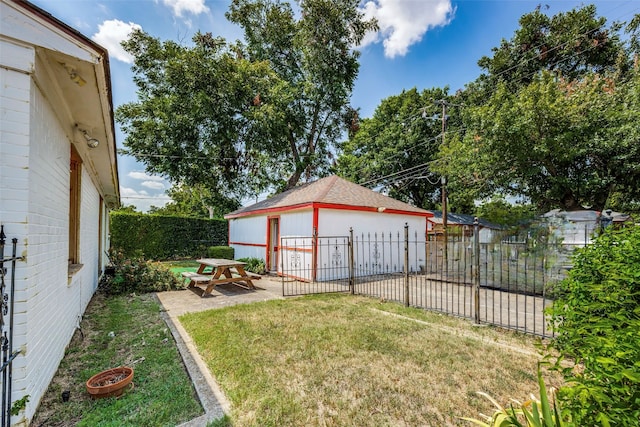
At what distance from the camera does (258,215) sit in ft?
43.3

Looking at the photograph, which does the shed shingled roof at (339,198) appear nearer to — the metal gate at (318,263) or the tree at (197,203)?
the metal gate at (318,263)

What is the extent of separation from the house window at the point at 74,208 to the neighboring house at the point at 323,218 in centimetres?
560

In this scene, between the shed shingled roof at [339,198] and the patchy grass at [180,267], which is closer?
the shed shingled roof at [339,198]

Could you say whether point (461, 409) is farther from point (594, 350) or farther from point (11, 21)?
point (11, 21)

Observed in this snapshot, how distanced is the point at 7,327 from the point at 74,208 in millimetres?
3460

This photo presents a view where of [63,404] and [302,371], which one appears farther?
[302,371]

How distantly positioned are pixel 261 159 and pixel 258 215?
30.3 feet

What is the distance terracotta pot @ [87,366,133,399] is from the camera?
9.20ft

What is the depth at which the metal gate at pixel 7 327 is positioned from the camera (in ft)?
6.26

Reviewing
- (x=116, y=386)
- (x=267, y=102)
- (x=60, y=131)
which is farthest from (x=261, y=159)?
(x=116, y=386)

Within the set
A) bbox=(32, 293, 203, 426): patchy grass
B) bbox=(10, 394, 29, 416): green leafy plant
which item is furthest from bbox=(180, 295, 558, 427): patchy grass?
bbox=(10, 394, 29, 416): green leafy plant

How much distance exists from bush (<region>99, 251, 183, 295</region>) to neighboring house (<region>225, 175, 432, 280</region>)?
12.7 ft

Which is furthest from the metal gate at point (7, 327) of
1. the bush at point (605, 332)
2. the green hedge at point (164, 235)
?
the green hedge at point (164, 235)

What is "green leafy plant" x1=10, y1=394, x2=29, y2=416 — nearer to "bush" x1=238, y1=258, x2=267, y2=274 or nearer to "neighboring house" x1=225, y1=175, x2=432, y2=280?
"neighboring house" x1=225, y1=175, x2=432, y2=280
